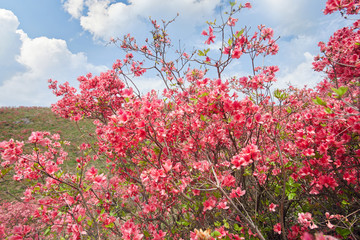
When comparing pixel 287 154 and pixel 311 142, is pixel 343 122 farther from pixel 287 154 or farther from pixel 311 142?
pixel 287 154

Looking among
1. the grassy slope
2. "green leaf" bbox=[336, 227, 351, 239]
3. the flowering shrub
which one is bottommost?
"green leaf" bbox=[336, 227, 351, 239]

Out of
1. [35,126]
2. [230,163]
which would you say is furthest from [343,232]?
[35,126]

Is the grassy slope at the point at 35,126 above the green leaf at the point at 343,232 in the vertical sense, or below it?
above

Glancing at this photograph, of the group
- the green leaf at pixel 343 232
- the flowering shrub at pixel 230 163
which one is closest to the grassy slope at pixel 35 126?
the flowering shrub at pixel 230 163

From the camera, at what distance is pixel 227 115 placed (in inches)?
101

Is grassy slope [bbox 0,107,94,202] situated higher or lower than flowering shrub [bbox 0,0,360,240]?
higher

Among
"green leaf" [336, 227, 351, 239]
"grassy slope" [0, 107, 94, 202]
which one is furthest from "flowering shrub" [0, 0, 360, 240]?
"grassy slope" [0, 107, 94, 202]

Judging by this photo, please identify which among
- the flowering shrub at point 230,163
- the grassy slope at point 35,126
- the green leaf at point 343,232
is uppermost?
the grassy slope at point 35,126

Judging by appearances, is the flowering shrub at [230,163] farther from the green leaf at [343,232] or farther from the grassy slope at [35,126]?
the grassy slope at [35,126]

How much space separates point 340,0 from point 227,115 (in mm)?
2205

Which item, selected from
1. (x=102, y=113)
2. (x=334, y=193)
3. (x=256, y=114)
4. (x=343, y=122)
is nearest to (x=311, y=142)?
(x=343, y=122)

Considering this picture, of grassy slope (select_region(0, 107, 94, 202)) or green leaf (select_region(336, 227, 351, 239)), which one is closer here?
green leaf (select_region(336, 227, 351, 239))

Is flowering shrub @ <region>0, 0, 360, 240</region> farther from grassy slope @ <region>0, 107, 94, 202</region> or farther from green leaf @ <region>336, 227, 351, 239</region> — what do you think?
grassy slope @ <region>0, 107, 94, 202</region>

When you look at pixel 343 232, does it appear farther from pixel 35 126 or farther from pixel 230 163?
pixel 35 126
